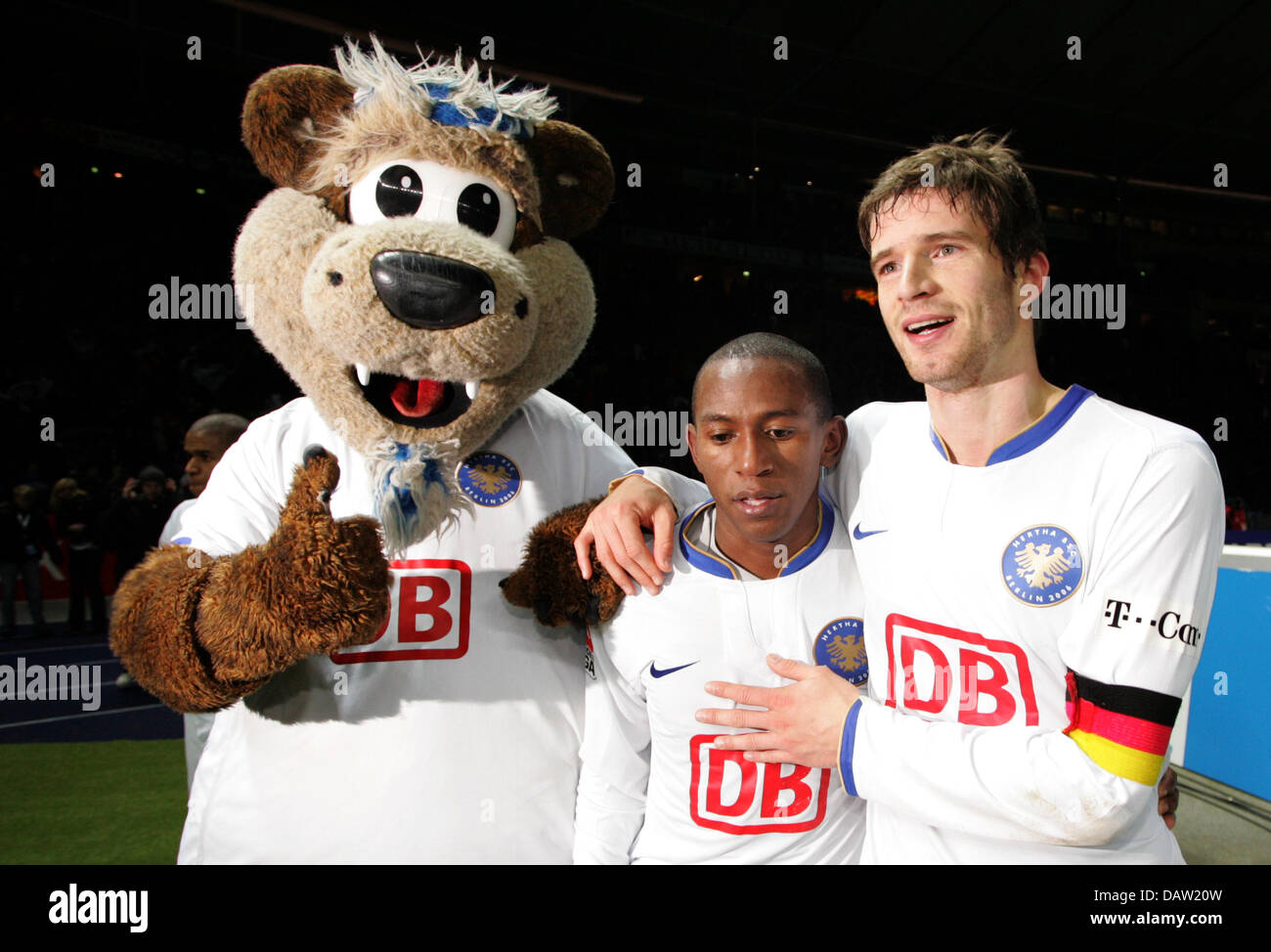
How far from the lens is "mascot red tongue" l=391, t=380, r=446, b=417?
138 centimetres

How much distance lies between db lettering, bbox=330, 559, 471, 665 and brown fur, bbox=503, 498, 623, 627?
0.10m

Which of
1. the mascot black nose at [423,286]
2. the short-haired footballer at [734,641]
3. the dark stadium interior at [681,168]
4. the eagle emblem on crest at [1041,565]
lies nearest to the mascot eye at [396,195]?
the mascot black nose at [423,286]

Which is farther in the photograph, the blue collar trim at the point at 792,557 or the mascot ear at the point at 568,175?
the mascot ear at the point at 568,175

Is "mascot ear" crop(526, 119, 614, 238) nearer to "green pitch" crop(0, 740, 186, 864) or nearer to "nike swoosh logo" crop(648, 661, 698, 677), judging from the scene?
"nike swoosh logo" crop(648, 661, 698, 677)

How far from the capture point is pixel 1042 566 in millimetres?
1260

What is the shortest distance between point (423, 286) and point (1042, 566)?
104 centimetres

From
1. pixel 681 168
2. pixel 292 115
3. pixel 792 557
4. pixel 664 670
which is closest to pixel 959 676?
pixel 792 557

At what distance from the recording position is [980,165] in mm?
1374

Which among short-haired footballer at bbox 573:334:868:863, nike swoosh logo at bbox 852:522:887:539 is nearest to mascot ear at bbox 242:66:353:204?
short-haired footballer at bbox 573:334:868:863

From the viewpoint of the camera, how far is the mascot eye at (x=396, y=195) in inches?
54.7

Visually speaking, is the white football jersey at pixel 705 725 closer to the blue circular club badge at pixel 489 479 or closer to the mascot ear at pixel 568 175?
the blue circular club badge at pixel 489 479

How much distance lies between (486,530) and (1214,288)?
1998cm
